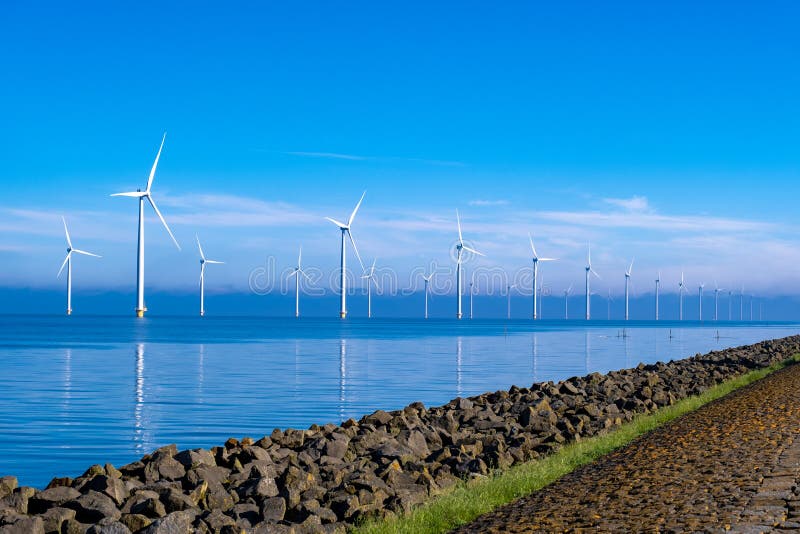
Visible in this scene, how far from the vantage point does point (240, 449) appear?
16766mm

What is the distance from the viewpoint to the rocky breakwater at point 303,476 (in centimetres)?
1123

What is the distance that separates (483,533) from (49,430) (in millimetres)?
19003

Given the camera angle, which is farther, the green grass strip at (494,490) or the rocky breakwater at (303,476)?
the rocky breakwater at (303,476)

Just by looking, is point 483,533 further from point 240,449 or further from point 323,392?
point 323,392

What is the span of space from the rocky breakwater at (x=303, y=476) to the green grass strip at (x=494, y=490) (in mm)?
474

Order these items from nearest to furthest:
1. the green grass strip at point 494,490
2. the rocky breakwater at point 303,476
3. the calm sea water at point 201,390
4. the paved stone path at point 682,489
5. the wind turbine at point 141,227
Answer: the paved stone path at point 682,489, the green grass strip at point 494,490, the rocky breakwater at point 303,476, the calm sea water at point 201,390, the wind turbine at point 141,227

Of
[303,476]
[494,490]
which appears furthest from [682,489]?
[303,476]

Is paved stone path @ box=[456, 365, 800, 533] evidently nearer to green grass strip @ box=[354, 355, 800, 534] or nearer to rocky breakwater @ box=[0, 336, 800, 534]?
green grass strip @ box=[354, 355, 800, 534]

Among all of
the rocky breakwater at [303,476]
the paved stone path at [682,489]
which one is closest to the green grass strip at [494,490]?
the paved stone path at [682,489]

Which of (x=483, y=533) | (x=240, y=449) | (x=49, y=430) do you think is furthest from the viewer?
(x=49, y=430)

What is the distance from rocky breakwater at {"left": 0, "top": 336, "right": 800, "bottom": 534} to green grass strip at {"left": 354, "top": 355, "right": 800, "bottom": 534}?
0.47 metres

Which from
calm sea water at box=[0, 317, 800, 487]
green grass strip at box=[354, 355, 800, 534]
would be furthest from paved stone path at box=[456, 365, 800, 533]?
calm sea water at box=[0, 317, 800, 487]

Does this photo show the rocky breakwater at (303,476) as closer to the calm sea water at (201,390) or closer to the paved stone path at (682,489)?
the paved stone path at (682,489)

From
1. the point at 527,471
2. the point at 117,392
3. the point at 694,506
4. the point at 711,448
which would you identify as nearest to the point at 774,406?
the point at 711,448
